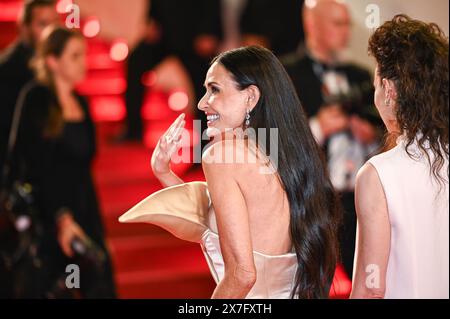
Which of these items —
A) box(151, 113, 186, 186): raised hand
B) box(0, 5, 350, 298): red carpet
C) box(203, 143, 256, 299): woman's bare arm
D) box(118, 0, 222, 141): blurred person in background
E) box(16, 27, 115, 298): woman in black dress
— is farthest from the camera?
box(118, 0, 222, 141): blurred person in background

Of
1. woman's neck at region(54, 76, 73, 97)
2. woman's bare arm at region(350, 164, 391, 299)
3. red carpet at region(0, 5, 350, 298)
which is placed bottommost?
red carpet at region(0, 5, 350, 298)

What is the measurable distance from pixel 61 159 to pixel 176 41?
191 cm

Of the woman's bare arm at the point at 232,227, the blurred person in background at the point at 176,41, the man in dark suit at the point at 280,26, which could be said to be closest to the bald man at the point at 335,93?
the man in dark suit at the point at 280,26

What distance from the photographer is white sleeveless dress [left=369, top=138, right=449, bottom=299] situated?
227 cm

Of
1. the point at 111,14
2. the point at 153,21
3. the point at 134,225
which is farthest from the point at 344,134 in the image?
the point at 111,14

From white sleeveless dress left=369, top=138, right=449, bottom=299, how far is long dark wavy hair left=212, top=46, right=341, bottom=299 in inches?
7.1

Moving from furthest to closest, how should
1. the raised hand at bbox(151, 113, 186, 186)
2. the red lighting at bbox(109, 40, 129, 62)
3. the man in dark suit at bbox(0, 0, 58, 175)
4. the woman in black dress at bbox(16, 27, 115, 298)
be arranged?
the red lighting at bbox(109, 40, 129, 62) < the man in dark suit at bbox(0, 0, 58, 175) < the woman in black dress at bbox(16, 27, 115, 298) < the raised hand at bbox(151, 113, 186, 186)

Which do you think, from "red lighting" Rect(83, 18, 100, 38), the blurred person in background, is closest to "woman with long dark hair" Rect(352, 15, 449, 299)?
the blurred person in background

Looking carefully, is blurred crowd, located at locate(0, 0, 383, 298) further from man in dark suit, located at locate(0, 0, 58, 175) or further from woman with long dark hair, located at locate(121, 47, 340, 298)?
woman with long dark hair, located at locate(121, 47, 340, 298)

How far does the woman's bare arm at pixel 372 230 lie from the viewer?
2.25m

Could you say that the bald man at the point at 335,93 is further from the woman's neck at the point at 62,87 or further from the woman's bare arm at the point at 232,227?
the woman's bare arm at the point at 232,227

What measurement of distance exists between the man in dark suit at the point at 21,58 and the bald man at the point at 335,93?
1381 millimetres

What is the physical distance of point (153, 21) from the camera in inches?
242

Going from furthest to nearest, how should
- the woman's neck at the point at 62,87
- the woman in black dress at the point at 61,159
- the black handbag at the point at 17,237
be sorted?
1. the woman's neck at the point at 62,87
2. the woman in black dress at the point at 61,159
3. the black handbag at the point at 17,237
